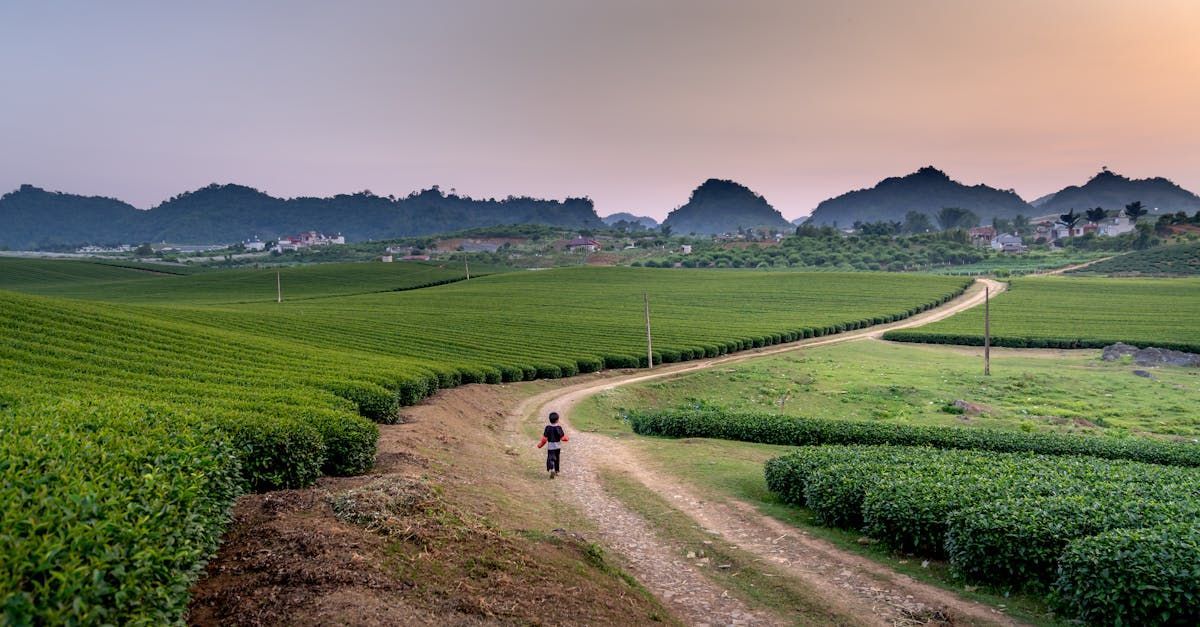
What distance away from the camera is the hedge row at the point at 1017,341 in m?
50.0

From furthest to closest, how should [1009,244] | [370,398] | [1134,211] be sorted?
[1134,211] → [1009,244] → [370,398]

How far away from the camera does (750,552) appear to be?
1247cm

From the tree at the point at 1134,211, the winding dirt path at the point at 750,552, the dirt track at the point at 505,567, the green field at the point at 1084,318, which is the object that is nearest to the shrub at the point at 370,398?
the dirt track at the point at 505,567

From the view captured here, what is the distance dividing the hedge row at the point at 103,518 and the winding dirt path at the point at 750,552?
6354 millimetres

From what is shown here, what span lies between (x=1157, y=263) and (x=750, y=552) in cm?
13259

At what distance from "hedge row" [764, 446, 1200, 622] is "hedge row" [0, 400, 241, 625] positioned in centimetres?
1033

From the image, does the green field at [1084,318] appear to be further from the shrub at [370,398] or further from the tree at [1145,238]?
the tree at [1145,238]

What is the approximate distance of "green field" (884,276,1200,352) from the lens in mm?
53500

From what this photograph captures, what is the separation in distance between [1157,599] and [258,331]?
36.3 m

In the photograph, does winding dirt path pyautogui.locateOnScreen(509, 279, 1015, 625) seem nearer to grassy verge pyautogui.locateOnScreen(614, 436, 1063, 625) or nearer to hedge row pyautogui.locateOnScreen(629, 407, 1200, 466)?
grassy verge pyautogui.locateOnScreen(614, 436, 1063, 625)

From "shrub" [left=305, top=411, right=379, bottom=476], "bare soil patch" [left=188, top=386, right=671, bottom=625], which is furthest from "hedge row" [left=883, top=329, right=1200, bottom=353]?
"shrub" [left=305, top=411, right=379, bottom=476]

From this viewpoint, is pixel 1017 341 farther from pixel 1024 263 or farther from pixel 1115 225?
pixel 1115 225

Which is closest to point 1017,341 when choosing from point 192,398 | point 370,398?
point 370,398

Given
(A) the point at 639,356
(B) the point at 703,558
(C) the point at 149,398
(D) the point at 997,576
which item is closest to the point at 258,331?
(A) the point at 639,356
